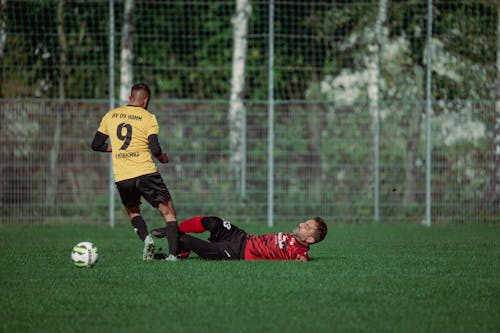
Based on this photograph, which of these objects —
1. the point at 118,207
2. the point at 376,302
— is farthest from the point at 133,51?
the point at 376,302

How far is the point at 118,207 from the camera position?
59.4 feet

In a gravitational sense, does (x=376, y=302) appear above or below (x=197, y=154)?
below

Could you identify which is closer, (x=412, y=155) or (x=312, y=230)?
(x=312, y=230)

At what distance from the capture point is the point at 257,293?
7758mm

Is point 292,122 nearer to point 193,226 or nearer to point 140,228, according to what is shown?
point 140,228

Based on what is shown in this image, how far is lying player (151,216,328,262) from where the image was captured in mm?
10195

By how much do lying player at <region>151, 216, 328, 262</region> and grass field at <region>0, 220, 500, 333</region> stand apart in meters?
0.20

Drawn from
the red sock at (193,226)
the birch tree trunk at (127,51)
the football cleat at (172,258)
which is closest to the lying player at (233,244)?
the red sock at (193,226)

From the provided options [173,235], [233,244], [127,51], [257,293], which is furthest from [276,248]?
[127,51]

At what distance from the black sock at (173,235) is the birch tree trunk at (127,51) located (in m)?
9.66

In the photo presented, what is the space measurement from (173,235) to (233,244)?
639 mm

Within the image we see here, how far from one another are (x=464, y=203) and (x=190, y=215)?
5.17 meters

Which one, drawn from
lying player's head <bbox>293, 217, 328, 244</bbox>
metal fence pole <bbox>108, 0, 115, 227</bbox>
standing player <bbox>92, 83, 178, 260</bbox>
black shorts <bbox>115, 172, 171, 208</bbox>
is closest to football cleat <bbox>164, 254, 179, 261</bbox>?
standing player <bbox>92, 83, 178, 260</bbox>

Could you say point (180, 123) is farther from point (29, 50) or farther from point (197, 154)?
point (29, 50)
